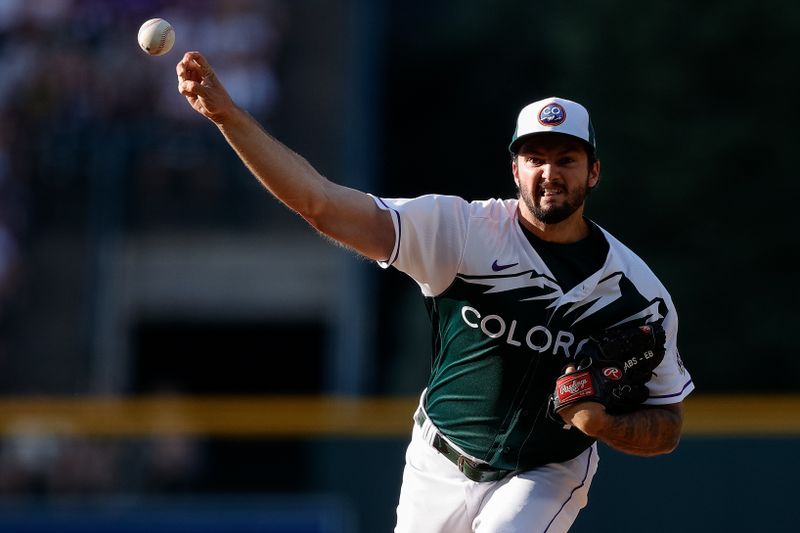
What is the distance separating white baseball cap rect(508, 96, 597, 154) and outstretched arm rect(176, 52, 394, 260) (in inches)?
22.3

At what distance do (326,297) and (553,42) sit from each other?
3.73 meters

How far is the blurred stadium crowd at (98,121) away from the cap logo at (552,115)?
9.85m

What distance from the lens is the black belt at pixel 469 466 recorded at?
5031 mm

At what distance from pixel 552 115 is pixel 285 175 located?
941mm

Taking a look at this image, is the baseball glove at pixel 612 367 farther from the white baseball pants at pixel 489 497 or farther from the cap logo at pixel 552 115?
the cap logo at pixel 552 115

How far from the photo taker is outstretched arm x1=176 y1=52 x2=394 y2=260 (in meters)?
4.54

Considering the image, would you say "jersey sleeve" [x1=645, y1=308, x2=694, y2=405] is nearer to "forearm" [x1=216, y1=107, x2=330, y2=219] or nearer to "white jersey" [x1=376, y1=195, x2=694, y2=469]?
"white jersey" [x1=376, y1=195, x2=694, y2=469]

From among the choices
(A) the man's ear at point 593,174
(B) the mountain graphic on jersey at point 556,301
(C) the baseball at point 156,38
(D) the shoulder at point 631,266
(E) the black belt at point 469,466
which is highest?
(C) the baseball at point 156,38

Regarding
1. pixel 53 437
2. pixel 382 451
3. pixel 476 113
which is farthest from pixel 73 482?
pixel 476 113

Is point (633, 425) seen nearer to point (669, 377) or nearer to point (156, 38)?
point (669, 377)

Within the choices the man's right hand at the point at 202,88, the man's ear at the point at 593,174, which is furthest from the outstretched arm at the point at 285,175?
the man's ear at the point at 593,174

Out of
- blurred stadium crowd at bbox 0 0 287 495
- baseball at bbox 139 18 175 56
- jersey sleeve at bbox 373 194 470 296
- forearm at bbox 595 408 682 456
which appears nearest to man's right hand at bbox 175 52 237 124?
baseball at bbox 139 18 175 56

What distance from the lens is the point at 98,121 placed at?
48.9ft

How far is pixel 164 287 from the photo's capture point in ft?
52.2
